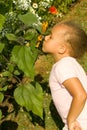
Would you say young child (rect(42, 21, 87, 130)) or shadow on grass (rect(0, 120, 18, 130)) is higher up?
young child (rect(42, 21, 87, 130))

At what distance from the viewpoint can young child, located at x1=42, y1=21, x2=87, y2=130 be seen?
3.10 meters

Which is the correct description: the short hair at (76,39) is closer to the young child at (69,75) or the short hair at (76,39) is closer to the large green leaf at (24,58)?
the young child at (69,75)

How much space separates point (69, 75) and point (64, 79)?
0.05 meters

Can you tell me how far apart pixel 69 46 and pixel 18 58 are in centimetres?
40

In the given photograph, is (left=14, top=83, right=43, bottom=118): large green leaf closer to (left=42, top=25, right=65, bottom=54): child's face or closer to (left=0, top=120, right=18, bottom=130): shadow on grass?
(left=42, top=25, right=65, bottom=54): child's face

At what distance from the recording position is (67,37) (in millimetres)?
3246

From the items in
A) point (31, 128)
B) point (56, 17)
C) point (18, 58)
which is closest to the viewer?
point (18, 58)

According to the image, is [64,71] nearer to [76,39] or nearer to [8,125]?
[76,39]

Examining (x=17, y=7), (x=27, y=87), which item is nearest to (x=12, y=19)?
(x=17, y=7)

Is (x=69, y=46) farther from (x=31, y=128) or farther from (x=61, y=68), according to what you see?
(x=31, y=128)

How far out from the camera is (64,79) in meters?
3.13

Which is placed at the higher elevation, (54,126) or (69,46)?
(69,46)

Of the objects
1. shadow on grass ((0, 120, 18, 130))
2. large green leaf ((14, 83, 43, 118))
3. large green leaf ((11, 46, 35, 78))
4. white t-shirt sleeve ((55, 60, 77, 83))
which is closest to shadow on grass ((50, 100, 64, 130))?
shadow on grass ((0, 120, 18, 130))

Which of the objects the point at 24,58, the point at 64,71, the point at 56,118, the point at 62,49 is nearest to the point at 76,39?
the point at 62,49
